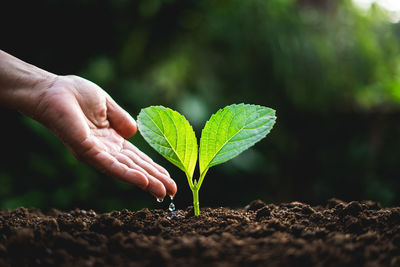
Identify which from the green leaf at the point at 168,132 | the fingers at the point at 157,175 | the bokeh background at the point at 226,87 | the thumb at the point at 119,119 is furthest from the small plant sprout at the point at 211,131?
the bokeh background at the point at 226,87

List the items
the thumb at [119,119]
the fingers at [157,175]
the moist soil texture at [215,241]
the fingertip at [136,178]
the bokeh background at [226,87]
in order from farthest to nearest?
the bokeh background at [226,87]
the thumb at [119,119]
the fingers at [157,175]
the fingertip at [136,178]
the moist soil texture at [215,241]

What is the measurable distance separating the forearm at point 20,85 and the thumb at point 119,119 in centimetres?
28

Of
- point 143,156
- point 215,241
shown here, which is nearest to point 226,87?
point 143,156

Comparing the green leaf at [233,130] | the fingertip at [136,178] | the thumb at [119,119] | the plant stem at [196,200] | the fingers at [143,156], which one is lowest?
the plant stem at [196,200]

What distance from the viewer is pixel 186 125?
1.37 meters

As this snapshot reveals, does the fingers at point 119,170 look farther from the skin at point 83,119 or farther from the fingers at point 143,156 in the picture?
the fingers at point 143,156

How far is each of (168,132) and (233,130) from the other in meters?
0.26

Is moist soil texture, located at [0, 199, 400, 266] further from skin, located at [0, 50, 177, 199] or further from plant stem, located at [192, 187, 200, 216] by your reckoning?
skin, located at [0, 50, 177, 199]

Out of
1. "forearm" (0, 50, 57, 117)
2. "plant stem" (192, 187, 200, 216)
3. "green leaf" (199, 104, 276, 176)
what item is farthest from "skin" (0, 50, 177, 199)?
"green leaf" (199, 104, 276, 176)

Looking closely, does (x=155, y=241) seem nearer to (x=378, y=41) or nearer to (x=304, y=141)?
(x=304, y=141)

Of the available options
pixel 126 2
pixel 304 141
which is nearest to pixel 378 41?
pixel 304 141

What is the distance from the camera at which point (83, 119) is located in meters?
1.41

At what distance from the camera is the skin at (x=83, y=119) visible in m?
1.35

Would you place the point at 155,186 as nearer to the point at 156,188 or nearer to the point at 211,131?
the point at 156,188
